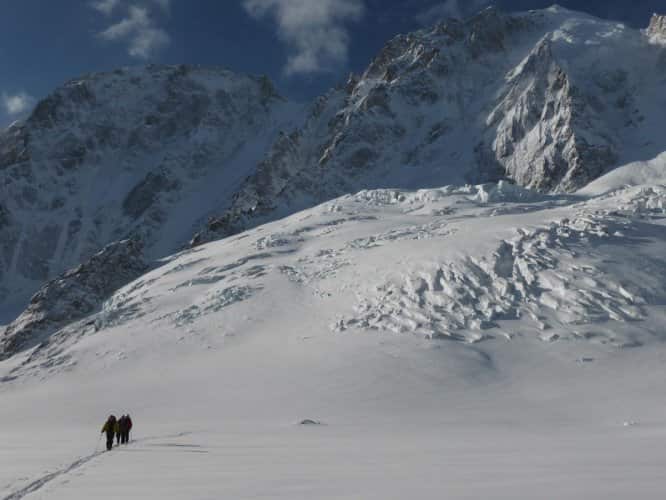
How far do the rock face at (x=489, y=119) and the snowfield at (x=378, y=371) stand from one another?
4764 centimetres

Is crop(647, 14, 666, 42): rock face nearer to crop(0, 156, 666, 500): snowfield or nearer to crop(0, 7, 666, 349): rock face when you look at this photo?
crop(0, 7, 666, 349): rock face

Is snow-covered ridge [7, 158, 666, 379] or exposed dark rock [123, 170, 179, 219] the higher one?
exposed dark rock [123, 170, 179, 219]

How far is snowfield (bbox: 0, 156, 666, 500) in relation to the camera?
35.0 feet

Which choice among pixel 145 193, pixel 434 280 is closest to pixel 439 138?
pixel 145 193

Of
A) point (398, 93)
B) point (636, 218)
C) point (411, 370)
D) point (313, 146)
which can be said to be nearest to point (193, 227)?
point (313, 146)

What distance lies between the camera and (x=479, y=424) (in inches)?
1098

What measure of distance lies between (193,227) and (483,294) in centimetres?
13853

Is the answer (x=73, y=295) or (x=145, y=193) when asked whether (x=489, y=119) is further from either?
(x=145, y=193)

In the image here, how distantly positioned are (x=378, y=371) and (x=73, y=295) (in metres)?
59.1

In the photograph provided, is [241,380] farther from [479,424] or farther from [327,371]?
[479,424]

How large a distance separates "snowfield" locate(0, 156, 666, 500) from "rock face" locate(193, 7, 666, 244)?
47643 mm

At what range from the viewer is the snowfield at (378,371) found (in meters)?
10.7

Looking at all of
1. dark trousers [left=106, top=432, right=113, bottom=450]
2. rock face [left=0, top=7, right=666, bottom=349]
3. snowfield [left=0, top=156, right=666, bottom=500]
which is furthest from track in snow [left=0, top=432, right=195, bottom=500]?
rock face [left=0, top=7, right=666, bottom=349]

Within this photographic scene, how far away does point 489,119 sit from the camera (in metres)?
145
